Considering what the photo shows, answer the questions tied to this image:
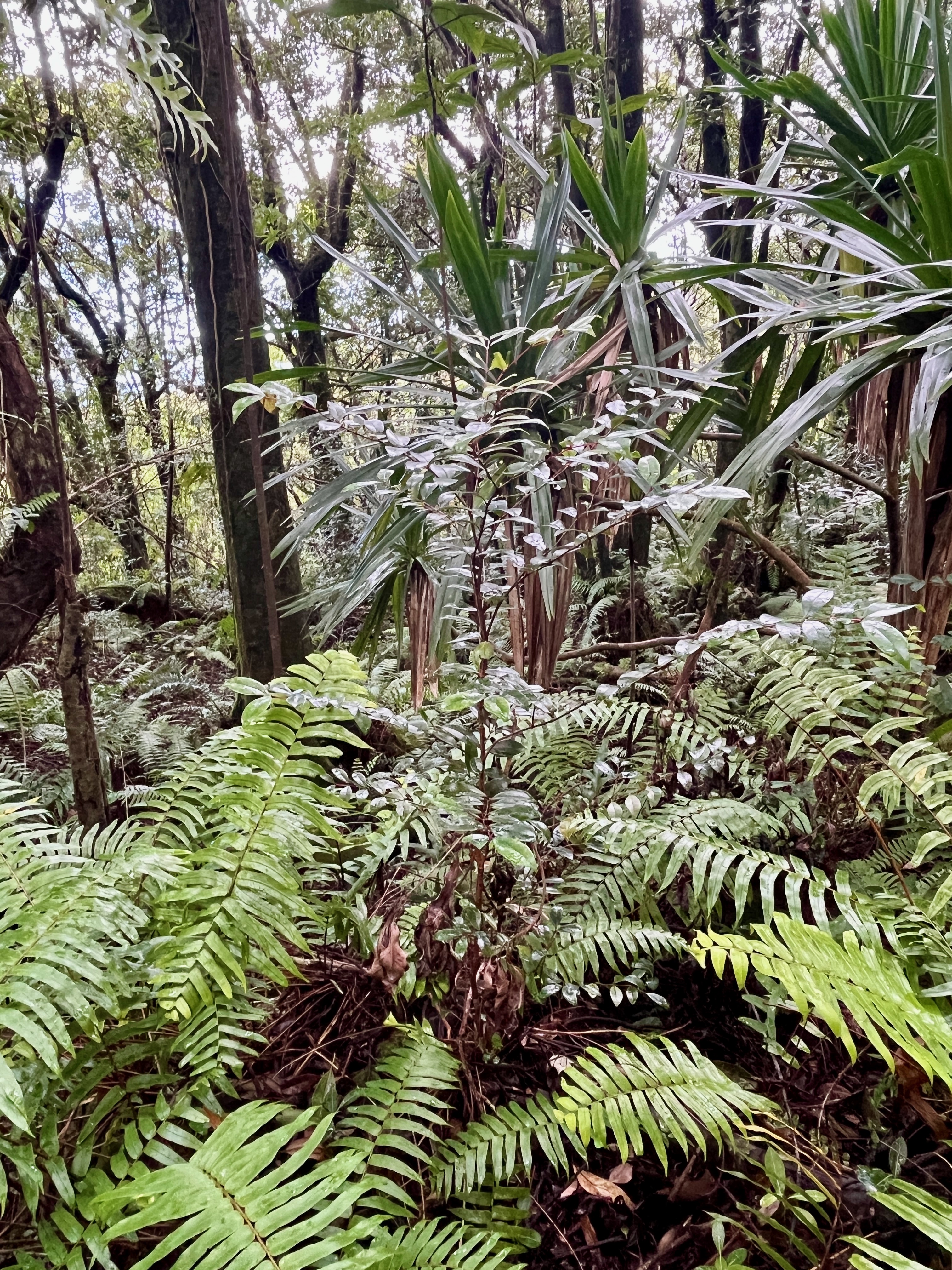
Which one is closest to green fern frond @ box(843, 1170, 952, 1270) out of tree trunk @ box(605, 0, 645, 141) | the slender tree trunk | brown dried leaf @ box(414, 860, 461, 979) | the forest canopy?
the forest canopy

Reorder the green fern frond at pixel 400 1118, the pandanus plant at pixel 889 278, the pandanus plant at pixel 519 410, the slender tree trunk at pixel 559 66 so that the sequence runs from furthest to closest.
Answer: the slender tree trunk at pixel 559 66, the pandanus plant at pixel 889 278, the pandanus plant at pixel 519 410, the green fern frond at pixel 400 1118

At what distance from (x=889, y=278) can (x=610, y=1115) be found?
5.59 ft

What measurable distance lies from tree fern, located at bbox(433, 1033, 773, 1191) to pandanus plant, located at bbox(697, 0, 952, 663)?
0.84 m

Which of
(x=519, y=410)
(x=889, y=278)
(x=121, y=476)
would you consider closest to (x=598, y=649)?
(x=519, y=410)

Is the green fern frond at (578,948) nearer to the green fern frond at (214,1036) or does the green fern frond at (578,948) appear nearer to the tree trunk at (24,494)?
the green fern frond at (214,1036)

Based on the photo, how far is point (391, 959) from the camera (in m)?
1.15

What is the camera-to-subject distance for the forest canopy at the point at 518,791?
97 cm

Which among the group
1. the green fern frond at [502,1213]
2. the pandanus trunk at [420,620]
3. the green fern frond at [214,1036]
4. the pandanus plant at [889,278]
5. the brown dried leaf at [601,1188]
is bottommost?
the green fern frond at [502,1213]

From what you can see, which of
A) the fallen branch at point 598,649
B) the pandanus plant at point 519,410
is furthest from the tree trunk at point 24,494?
the fallen branch at point 598,649

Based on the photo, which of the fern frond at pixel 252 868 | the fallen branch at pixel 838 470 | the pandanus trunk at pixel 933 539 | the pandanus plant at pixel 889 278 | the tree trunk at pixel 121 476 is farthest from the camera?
the tree trunk at pixel 121 476

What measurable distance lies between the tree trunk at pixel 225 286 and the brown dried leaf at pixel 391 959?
1322 millimetres

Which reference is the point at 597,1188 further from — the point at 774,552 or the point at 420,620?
the point at 774,552

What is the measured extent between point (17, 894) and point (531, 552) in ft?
4.29

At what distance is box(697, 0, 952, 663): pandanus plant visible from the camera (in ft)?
4.59
